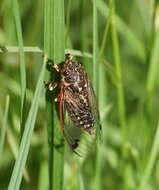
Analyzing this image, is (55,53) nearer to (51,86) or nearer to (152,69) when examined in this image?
(51,86)

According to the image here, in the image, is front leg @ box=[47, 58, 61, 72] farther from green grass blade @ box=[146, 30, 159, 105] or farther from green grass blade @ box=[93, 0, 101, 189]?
A: green grass blade @ box=[146, 30, 159, 105]

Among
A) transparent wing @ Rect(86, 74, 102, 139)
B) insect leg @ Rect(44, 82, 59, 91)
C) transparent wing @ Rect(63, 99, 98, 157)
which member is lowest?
transparent wing @ Rect(63, 99, 98, 157)

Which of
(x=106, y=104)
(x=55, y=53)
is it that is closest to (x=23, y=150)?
(x=55, y=53)

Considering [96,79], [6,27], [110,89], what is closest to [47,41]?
[96,79]

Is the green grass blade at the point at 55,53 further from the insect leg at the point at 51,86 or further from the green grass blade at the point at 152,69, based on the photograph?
the green grass blade at the point at 152,69

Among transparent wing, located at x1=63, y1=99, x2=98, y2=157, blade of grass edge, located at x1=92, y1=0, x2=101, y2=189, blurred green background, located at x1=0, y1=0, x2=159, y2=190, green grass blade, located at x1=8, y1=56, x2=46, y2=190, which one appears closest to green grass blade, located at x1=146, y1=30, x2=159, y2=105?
blurred green background, located at x1=0, y1=0, x2=159, y2=190

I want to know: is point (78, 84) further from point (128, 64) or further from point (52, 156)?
point (128, 64)

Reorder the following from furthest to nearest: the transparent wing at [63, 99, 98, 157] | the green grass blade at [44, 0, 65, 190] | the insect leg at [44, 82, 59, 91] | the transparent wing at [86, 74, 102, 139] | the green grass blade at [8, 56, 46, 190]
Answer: the transparent wing at [86, 74, 102, 139] → the transparent wing at [63, 99, 98, 157] → the insect leg at [44, 82, 59, 91] → the green grass blade at [44, 0, 65, 190] → the green grass blade at [8, 56, 46, 190]
